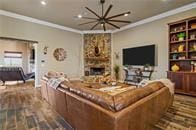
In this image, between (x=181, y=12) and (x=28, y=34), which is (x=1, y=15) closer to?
(x=28, y=34)

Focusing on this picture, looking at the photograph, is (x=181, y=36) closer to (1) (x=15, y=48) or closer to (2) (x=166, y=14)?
(2) (x=166, y=14)

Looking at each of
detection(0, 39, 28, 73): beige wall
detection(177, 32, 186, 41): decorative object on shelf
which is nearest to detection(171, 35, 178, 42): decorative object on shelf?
detection(177, 32, 186, 41): decorative object on shelf

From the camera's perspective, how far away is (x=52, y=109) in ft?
12.2

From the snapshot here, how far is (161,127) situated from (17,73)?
7789 millimetres

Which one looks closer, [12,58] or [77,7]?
[77,7]

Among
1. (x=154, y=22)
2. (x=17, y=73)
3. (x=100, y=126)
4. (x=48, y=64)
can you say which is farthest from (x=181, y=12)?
(x=17, y=73)

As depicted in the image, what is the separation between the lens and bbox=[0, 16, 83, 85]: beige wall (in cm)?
619

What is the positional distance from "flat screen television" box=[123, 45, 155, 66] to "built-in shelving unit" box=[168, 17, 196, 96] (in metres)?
0.93

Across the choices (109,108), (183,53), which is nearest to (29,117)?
(109,108)

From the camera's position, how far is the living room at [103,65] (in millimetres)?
2106

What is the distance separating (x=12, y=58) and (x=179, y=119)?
496 inches

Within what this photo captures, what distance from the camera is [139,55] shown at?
7.20m

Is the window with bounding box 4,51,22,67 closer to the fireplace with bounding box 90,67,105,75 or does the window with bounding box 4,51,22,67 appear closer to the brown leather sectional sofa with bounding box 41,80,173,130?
the fireplace with bounding box 90,67,105,75

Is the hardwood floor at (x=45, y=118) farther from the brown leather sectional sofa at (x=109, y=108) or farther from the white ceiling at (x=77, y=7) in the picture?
the white ceiling at (x=77, y=7)
